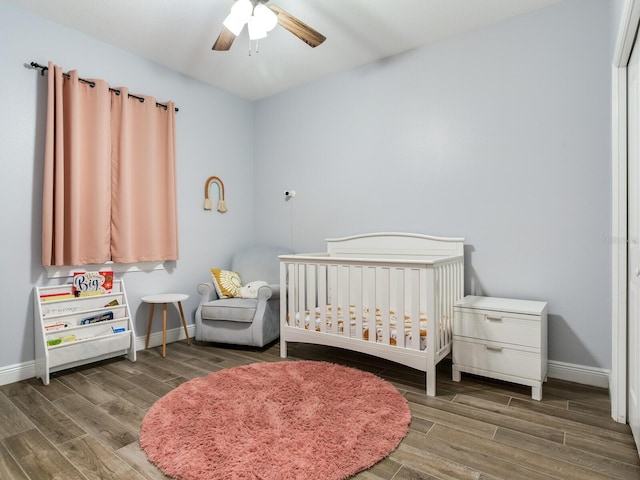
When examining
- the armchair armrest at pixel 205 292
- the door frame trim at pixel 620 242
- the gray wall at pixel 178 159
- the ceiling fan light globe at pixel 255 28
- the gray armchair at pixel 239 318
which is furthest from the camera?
the armchair armrest at pixel 205 292

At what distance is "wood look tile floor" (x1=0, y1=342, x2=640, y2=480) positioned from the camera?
59.3 inches

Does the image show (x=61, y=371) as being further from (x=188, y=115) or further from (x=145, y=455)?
(x=188, y=115)

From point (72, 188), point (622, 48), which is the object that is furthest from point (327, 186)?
point (622, 48)

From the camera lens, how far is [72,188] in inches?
104

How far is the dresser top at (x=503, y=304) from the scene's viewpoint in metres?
2.22

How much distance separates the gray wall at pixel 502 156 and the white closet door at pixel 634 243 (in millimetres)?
571

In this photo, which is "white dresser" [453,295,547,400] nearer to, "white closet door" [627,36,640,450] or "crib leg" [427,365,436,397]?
"crib leg" [427,365,436,397]

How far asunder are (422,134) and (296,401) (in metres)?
2.25

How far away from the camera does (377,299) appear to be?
2.58 meters

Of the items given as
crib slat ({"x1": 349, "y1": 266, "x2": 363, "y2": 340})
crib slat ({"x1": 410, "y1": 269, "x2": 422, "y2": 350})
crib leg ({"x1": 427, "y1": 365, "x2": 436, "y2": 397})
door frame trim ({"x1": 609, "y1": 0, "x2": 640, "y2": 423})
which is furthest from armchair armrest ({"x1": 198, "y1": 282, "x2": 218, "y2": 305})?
door frame trim ({"x1": 609, "y1": 0, "x2": 640, "y2": 423})

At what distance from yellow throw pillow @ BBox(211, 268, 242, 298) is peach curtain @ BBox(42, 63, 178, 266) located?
41 cm

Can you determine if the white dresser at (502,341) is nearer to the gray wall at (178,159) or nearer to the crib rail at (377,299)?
the crib rail at (377,299)

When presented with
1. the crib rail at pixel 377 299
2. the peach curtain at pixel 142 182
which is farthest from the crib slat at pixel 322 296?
the peach curtain at pixel 142 182

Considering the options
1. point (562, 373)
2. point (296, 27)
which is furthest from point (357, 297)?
point (296, 27)
